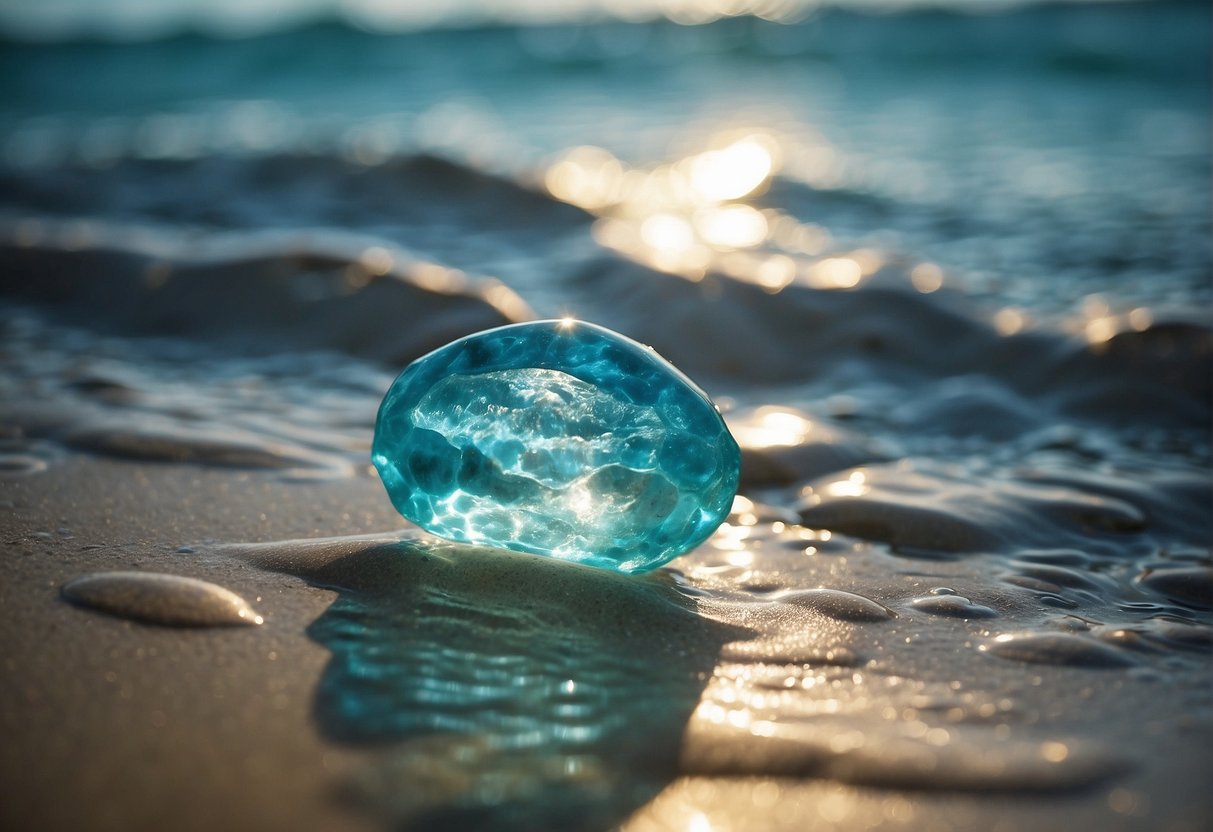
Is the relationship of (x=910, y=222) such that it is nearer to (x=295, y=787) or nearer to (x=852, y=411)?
(x=852, y=411)

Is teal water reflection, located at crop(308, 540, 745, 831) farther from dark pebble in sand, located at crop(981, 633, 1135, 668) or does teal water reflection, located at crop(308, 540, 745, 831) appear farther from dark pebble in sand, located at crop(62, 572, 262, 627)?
dark pebble in sand, located at crop(981, 633, 1135, 668)

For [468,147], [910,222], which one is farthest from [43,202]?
[910,222]

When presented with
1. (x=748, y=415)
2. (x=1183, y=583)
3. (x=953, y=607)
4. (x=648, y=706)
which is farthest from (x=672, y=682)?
(x=748, y=415)

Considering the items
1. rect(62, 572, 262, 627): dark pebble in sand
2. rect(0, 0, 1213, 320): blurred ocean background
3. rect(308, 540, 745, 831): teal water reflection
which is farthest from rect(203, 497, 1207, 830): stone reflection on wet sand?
rect(0, 0, 1213, 320): blurred ocean background

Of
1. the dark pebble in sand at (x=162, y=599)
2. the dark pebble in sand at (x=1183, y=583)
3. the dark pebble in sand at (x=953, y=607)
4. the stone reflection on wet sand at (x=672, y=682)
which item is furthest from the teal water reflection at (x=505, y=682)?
the dark pebble in sand at (x=1183, y=583)

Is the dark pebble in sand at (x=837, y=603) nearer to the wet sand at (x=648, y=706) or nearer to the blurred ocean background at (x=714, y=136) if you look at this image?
the wet sand at (x=648, y=706)

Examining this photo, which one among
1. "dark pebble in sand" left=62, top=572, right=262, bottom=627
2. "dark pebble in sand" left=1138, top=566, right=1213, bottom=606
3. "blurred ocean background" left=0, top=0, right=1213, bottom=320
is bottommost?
"dark pebble in sand" left=62, top=572, right=262, bottom=627
